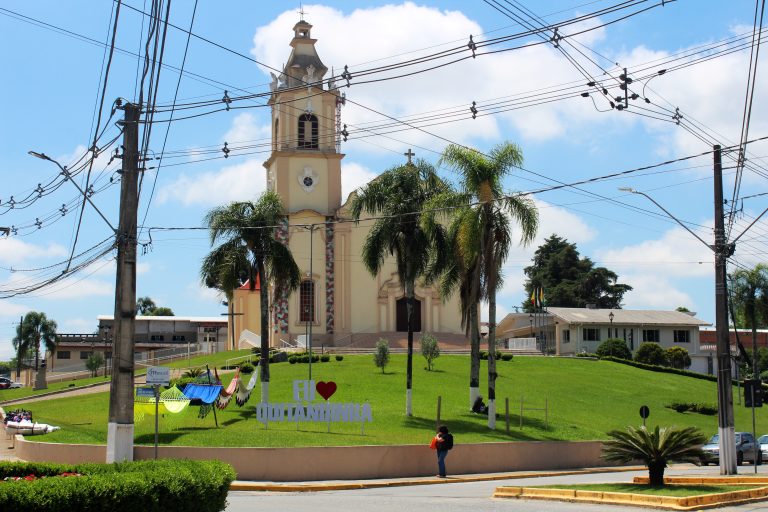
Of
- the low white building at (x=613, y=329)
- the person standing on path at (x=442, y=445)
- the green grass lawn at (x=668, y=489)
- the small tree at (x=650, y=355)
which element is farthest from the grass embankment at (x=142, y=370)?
the green grass lawn at (x=668, y=489)

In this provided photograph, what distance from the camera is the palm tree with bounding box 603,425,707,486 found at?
2269cm

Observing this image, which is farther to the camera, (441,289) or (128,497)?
(441,289)

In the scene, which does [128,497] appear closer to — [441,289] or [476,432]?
[476,432]

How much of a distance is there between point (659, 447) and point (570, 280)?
91.3 meters

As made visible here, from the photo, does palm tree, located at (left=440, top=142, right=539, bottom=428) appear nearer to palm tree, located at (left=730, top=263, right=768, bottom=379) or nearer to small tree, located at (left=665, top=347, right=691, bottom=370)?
palm tree, located at (left=730, top=263, right=768, bottom=379)

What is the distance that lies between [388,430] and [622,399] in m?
20.5

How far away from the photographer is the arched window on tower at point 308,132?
244 ft

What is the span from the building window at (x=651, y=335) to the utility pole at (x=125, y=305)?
2562 inches

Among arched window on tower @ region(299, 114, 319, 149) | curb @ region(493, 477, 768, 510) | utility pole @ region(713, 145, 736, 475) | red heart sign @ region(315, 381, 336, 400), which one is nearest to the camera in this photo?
curb @ region(493, 477, 768, 510)

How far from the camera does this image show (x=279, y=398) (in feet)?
143

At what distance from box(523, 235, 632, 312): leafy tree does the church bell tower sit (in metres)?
40.7


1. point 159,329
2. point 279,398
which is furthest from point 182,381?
point 159,329

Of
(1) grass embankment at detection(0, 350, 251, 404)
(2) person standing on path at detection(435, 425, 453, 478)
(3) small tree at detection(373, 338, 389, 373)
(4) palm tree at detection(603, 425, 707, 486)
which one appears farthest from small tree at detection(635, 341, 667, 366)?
(4) palm tree at detection(603, 425, 707, 486)

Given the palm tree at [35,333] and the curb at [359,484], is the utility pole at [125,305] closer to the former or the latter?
the curb at [359,484]
